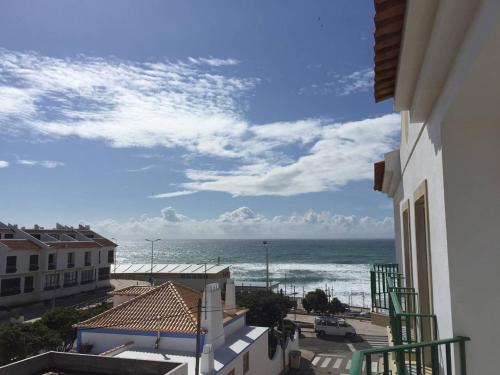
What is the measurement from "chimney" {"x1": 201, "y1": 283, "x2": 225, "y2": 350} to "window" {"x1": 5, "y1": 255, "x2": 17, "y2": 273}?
30.5 m

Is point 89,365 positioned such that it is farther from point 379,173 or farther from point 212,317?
point 379,173

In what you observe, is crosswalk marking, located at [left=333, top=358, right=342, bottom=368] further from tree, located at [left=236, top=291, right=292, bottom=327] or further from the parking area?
tree, located at [left=236, top=291, right=292, bottom=327]

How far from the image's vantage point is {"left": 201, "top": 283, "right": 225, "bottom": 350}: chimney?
1588 cm

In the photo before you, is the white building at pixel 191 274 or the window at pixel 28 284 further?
the white building at pixel 191 274

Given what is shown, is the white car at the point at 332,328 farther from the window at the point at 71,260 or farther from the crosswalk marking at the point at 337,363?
the window at the point at 71,260

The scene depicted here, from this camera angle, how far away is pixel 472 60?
7.33 feet

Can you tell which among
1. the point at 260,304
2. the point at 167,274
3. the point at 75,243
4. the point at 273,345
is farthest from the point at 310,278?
the point at 273,345

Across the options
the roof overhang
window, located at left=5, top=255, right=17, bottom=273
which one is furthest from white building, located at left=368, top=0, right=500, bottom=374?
window, located at left=5, top=255, right=17, bottom=273

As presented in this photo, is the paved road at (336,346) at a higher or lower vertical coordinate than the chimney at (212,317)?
lower

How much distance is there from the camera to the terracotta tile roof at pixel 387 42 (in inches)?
94.9

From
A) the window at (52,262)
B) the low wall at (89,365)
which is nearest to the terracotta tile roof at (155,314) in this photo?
A: the low wall at (89,365)

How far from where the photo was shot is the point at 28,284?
41531 mm

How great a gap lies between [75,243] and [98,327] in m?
34.1

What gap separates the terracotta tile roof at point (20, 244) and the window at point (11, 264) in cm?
95
